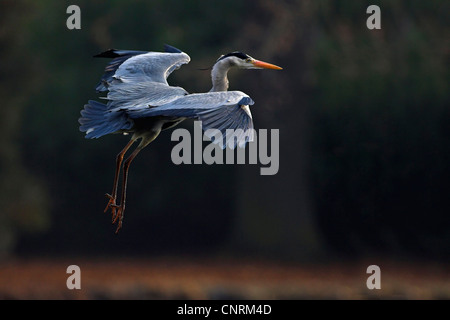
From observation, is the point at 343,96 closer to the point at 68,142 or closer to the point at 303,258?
the point at 303,258

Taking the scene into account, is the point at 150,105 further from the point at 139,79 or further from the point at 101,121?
the point at 139,79

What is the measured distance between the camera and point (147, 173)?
19125 mm

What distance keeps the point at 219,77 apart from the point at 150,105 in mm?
1048

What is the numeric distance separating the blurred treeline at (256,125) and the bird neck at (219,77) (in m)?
6.00

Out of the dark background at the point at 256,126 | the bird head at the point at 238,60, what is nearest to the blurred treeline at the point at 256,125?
the dark background at the point at 256,126

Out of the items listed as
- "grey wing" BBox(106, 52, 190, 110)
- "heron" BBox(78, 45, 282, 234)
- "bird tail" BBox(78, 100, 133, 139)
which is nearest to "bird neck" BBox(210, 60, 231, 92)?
"heron" BBox(78, 45, 282, 234)

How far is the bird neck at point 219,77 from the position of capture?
27.3 ft

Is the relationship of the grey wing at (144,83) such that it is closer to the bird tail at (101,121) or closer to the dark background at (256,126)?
the bird tail at (101,121)

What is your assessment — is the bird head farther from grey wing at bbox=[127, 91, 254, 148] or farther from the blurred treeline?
the blurred treeline

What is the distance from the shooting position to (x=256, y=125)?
16578 millimetres

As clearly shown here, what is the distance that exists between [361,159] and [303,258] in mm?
2671

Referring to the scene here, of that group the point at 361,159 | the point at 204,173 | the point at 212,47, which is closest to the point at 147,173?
the point at 204,173

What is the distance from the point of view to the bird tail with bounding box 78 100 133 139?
7594 mm
